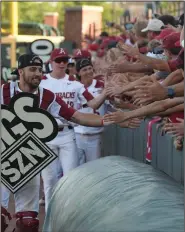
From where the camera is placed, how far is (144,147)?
850 centimetres

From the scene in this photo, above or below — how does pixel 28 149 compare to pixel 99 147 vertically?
above

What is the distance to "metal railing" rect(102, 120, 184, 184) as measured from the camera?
22.1ft

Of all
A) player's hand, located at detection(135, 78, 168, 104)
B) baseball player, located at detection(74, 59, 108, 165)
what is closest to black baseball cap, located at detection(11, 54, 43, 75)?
baseball player, located at detection(74, 59, 108, 165)

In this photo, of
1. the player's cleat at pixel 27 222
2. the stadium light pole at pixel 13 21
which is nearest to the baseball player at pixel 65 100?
the player's cleat at pixel 27 222

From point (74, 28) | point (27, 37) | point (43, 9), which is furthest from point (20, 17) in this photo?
point (27, 37)

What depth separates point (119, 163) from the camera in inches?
229

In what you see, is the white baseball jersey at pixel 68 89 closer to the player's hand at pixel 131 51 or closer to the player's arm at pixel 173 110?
the player's hand at pixel 131 51

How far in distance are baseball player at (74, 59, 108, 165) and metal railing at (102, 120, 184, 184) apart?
12.9 inches

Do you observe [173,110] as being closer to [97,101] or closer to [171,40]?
[171,40]

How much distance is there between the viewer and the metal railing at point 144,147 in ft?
22.1

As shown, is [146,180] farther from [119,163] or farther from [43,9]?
[43,9]

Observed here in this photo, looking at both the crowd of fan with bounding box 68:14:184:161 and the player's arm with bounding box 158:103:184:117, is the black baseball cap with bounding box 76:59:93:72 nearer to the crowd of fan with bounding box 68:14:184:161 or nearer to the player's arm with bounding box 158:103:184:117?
the crowd of fan with bounding box 68:14:184:161

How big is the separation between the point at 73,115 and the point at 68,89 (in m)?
1.98

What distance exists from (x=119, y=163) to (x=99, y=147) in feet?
15.0
